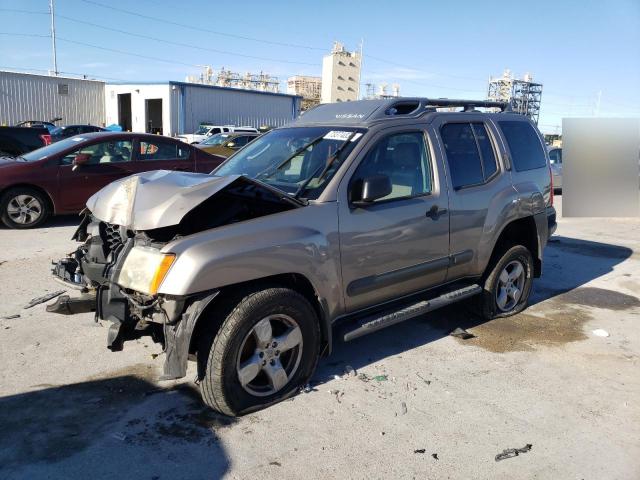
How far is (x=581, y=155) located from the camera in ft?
29.1

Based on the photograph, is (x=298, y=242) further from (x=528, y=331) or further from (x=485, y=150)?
(x=528, y=331)

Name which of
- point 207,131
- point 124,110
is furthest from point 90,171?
point 124,110

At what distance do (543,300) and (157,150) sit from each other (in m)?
7.03

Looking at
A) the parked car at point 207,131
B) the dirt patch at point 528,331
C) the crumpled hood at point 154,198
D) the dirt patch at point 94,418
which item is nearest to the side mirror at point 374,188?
the crumpled hood at point 154,198

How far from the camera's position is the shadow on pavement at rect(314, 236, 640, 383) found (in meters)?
4.42

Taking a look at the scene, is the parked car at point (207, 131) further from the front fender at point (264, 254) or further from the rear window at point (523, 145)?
the front fender at point (264, 254)

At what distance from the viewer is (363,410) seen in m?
3.54

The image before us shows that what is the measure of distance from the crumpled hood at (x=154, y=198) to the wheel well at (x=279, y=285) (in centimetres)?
54

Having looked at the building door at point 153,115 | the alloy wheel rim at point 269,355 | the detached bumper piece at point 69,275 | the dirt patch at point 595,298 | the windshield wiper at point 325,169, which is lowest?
the dirt patch at point 595,298

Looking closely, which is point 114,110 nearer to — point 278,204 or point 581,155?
point 581,155

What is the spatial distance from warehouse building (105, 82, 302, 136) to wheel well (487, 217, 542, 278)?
33084mm

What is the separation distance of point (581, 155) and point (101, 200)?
25.7 ft

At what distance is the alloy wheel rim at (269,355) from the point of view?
337cm

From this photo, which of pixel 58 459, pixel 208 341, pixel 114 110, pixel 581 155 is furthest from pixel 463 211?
pixel 114 110
